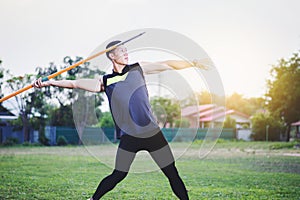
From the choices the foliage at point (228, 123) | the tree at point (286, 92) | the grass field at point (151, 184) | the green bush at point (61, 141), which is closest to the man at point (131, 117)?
the grass field at point (151, 184)

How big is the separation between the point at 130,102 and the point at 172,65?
0.63 meters

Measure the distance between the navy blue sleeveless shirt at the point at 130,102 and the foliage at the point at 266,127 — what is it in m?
25.8

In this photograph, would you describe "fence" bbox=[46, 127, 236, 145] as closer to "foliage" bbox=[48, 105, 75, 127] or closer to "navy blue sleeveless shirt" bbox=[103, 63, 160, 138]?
"foliage" bbox=[48, 105, 75, 127]

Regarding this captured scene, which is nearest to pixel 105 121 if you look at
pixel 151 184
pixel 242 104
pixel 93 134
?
pixel 93 134

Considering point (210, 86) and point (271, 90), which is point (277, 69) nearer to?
point (271, 90)

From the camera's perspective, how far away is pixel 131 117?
4574mm

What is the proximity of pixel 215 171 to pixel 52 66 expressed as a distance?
51.3ft

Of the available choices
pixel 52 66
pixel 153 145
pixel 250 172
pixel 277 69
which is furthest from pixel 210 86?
pixel 277 69

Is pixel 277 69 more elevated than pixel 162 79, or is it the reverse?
pixel 277 69

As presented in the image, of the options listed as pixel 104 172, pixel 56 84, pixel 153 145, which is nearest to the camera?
pixel 153 145

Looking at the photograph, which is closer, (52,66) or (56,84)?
(56,84)

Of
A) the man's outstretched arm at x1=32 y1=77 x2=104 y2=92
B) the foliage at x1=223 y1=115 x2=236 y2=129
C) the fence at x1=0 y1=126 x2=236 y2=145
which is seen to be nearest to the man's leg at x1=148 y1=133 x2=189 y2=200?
the man's outstretched arm at x1=32 y1=77 x2=104 y2=92

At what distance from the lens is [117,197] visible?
6520mm

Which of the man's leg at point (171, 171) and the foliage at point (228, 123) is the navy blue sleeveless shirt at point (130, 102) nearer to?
the man's leg at point (171, 171)
